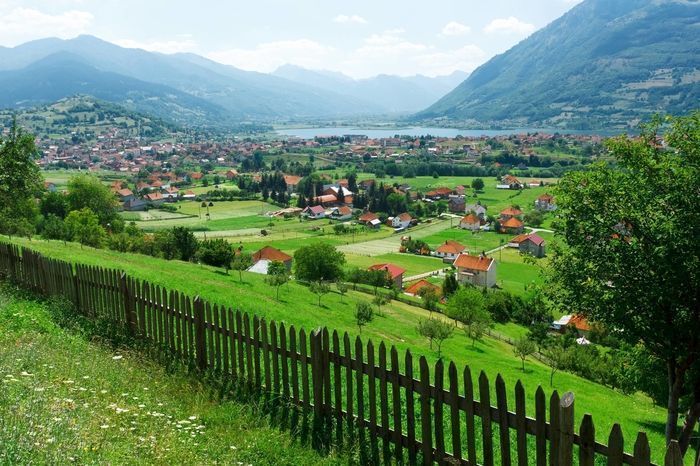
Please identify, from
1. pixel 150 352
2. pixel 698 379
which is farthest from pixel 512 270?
pixel 150 352

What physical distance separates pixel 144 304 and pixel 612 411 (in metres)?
17.5

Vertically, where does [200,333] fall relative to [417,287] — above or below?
above

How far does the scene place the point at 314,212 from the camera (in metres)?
136

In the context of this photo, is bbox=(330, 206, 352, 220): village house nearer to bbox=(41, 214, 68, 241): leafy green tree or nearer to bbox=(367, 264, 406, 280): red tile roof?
bbox=(367, 264, 406, 280): red tile roof

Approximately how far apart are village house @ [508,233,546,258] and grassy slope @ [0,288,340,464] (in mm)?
93860

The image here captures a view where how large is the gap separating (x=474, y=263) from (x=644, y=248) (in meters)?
68.6

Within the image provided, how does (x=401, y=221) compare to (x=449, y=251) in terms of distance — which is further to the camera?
(x=401, y=221)

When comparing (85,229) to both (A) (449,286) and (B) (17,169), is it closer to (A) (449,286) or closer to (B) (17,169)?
(B) (17,169)

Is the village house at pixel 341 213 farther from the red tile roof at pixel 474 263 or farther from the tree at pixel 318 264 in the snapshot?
the tree at pixel 318 264

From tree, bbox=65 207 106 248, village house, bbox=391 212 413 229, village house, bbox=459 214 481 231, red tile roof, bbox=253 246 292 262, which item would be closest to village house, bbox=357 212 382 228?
village house, bbox=391 212 413 229

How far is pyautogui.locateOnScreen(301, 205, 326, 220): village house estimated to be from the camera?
134 meters

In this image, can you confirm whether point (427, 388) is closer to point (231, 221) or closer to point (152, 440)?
point (152, 440)

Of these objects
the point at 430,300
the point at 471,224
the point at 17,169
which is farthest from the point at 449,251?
the point at 17,169

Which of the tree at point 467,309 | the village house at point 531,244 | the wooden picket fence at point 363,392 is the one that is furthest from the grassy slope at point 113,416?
the village house at point 531,244
